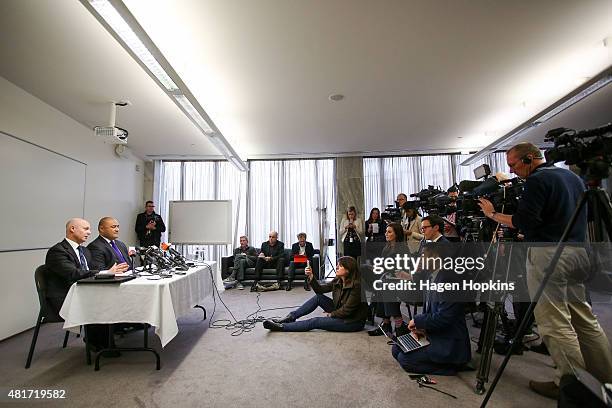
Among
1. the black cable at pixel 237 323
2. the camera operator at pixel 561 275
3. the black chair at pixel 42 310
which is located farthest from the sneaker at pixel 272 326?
the camera operator at pixel 561 275

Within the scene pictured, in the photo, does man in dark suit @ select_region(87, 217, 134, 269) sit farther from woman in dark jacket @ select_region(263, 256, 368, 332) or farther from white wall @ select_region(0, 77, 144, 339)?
woman in dark jacket @ select_region(263, 256, 368, 332)

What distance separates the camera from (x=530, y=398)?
1.79 meters

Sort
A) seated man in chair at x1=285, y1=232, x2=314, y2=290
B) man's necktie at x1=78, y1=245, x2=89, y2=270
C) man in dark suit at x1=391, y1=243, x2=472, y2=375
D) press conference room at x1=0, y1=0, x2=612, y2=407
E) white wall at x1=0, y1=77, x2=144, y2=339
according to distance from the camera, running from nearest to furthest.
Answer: press conference room at x1=0, y1=0, x2=612, y2=407, man in dark suit at x1=391, y1=243, x2=472, y2=375, man's necktie at x1=78, y1=245, x2=89, y2=270, white wall at x1=0, y1=77, x2=144, y2=339, seated man in chair at x1=285, y1=232, x2=314, y2=290

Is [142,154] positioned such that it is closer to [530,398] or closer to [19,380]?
[19,380]

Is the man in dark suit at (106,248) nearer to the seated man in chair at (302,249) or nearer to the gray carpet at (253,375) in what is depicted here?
the gray carpet at (253,375)

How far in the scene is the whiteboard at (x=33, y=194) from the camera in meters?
3.03

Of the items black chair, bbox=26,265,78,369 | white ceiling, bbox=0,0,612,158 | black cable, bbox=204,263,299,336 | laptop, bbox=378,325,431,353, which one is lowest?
black cable, bbox=204,263,299,336

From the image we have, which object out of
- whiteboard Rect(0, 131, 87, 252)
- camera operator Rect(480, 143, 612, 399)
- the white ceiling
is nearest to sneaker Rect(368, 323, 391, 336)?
camera operator Rect(480, 143, 612, 399)

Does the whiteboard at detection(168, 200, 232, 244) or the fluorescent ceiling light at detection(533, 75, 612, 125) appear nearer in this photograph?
the fluorescent ceiling light at detection(533, 75, 612, 125)

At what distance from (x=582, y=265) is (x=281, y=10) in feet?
7.97

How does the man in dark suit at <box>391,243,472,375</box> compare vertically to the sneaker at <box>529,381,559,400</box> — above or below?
above

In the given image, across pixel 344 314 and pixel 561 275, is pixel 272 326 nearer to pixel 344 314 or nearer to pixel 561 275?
pixel 344 314

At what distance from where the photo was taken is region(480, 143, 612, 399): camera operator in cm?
155

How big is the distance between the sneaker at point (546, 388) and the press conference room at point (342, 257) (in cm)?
1
